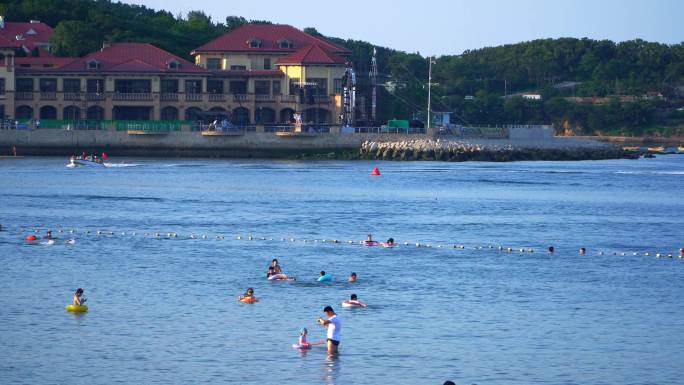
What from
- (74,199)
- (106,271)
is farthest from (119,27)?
(106,271)

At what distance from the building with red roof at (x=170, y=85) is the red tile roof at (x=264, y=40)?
29cm

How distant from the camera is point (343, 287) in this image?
45906 mm

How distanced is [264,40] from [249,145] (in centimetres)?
2162

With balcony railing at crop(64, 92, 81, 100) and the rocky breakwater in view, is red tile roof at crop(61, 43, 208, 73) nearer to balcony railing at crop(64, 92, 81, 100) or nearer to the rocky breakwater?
balcony railing at crop(64, 92, 81, 100)

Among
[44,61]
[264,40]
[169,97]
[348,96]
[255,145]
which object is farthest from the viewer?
[264,40]

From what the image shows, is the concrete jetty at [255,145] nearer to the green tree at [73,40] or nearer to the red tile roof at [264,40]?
the red tile roof at [264,40]

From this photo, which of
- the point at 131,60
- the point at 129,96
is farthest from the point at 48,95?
the point at 131,60

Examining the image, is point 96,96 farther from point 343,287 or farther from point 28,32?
point 343,287

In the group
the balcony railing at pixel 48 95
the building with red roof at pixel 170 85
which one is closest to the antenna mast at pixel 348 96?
the building with red roof at pixel 170 85

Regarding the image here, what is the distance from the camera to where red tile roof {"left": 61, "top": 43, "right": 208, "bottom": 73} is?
132250 millimetres

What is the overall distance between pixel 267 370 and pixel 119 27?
129885 mm

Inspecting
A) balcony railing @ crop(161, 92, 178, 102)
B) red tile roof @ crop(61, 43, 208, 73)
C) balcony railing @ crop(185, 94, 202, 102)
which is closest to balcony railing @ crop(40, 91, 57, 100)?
red tile roof @ crop(61, 43, 208, 73)

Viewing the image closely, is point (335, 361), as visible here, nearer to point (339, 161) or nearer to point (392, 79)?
point (339, 161)

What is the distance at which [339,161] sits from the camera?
12550 centimetres
